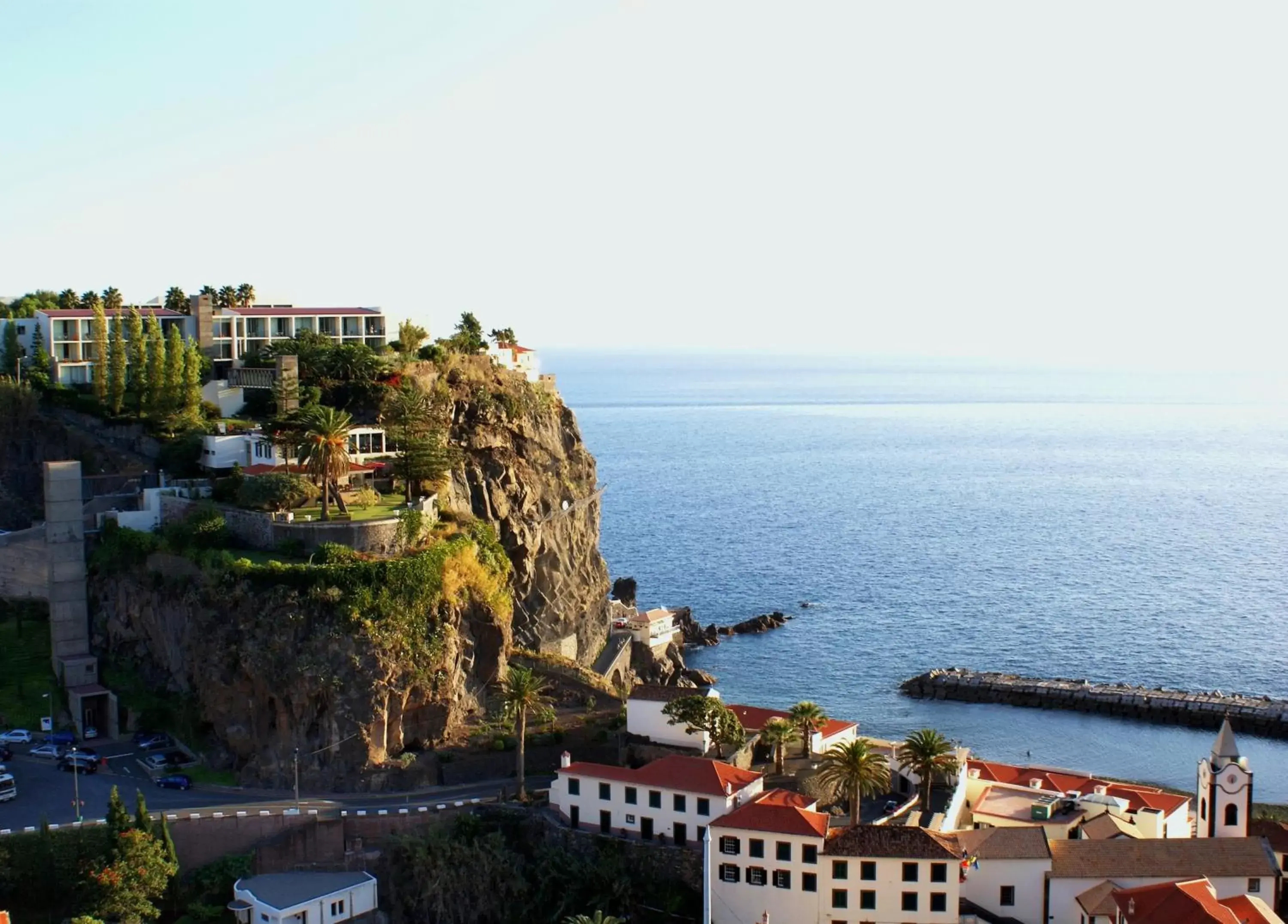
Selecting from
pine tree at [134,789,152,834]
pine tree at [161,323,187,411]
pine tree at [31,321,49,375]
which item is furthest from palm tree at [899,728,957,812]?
pine tree at [31,321,49,375]

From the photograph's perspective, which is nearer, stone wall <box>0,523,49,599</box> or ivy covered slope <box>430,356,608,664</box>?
stone wall <box>0,523,49,599</box>

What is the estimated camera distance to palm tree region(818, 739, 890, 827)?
161 ft

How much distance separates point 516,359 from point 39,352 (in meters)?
28.5

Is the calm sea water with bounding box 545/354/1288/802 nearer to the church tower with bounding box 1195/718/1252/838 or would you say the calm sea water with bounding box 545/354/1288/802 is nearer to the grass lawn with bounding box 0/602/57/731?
the church tower with bounding box 1195/718/1252/838

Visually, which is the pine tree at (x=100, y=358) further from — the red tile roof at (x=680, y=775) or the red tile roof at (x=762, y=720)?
the red tile roof at (x=762, y=720)

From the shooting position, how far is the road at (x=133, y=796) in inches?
1986

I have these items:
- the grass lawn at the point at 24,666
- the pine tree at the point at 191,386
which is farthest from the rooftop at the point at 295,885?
the pine tree at the point at 191,386

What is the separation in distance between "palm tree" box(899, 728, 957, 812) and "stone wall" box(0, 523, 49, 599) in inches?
1627

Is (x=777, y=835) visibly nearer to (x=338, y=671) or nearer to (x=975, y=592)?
(x=338, y=671)

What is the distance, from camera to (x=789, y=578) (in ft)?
392

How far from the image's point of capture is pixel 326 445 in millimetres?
57812

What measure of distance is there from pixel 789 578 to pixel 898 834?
2930 inches

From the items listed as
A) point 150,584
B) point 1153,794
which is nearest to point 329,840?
point 150,584

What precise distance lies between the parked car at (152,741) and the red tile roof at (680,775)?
60.6 ft
